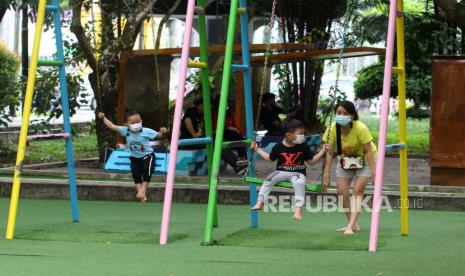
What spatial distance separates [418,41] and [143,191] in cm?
1131

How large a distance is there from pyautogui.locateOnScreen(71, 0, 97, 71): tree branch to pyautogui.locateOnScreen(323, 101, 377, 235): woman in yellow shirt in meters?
7.39

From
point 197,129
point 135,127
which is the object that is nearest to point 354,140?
point 135,127

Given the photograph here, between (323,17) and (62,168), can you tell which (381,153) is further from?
(323,17)

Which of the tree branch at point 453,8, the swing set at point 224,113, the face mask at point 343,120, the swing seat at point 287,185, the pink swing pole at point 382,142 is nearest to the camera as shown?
the pink swing pole at point 382,142

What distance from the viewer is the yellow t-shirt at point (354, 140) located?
10.2 meters

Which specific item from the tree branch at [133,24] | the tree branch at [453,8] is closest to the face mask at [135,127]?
the tree branch at [453,8]

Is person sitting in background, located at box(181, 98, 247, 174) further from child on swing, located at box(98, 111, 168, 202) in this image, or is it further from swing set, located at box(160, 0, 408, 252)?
swing set, located at box(160, 0, 408, 252)

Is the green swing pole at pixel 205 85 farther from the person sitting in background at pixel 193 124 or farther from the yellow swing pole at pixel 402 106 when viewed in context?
the person sitting in background at pixel 193 124

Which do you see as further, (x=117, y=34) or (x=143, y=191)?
(x=117, y=34)

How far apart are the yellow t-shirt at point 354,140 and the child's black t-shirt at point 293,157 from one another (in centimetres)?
37

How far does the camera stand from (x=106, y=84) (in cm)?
1781

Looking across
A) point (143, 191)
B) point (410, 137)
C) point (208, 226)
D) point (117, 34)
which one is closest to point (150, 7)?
point (117, 34)

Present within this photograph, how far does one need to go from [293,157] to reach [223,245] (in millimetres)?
1519

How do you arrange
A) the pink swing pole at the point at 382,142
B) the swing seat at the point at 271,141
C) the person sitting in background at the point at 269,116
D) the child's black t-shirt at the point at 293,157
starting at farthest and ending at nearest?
the person sitting in background at the point at 269,116, the swing seat at the point at 271,141, the child's black t-shirt at the point at 293,157, the pink swing pole at the point at 382,142
